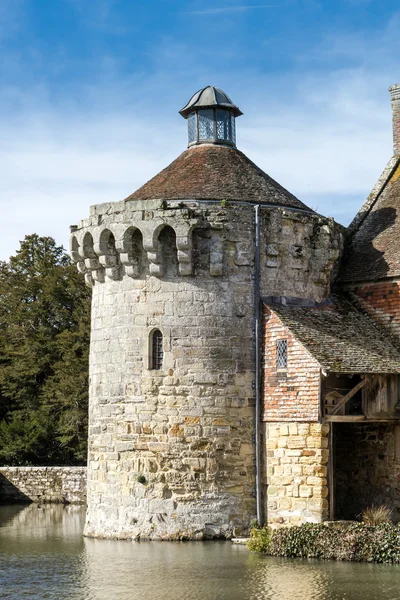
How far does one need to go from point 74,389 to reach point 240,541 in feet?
64.8

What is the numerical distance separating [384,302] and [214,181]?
15.6 ft

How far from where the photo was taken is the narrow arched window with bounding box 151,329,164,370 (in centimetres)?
2077

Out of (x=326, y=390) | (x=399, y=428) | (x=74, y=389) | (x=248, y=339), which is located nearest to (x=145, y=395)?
(x=248, y=339)

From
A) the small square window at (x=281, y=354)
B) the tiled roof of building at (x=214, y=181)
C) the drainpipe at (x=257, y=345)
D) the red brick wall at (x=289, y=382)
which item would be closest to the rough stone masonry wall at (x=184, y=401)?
the drainpipe at (x=257, y=345)

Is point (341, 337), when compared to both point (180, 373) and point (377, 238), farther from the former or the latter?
point (377, 238)

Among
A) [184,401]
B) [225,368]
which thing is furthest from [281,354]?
[184,401]

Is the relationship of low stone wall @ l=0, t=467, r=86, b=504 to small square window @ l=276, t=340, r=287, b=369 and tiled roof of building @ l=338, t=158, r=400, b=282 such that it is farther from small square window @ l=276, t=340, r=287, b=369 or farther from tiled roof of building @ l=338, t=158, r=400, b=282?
small square window @ l=276, t=340, r=287, b=369

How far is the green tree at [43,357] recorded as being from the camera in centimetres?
3862

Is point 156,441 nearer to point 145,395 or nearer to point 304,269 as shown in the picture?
point 145,395

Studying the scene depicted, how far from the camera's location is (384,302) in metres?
22.4

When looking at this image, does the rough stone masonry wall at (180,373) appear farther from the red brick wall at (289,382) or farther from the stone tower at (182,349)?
the red brick wall at (289,382)

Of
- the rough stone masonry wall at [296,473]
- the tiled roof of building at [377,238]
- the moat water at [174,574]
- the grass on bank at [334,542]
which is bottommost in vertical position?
the moat water at [174,574]

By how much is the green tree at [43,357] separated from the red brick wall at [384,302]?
17.7m

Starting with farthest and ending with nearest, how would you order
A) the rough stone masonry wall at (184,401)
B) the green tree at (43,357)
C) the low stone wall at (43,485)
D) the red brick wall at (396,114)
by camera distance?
the green tree at (43,357)
the low stone wall at (43,485)
the red brick wall at (396,114)
the rough stone masonry wall at (184,401)
